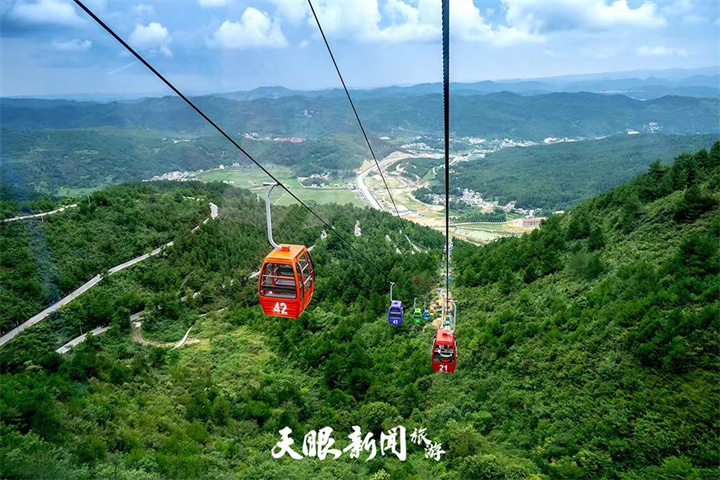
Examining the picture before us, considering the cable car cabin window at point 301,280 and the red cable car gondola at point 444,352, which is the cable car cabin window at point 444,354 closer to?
the red cable car gondola at point 444,352

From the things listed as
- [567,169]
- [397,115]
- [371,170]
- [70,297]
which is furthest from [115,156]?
[397,115]

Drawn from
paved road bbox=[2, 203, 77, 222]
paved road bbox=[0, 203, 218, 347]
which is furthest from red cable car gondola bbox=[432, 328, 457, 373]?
A: paved road bbox=[2, 203, 77, 222]

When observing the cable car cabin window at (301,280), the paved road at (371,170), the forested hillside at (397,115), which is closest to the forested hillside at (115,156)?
the forested hillside at (397,115)

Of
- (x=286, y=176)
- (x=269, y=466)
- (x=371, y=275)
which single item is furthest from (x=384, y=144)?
(x=269, y=466)

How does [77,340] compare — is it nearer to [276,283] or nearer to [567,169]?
[276,283]

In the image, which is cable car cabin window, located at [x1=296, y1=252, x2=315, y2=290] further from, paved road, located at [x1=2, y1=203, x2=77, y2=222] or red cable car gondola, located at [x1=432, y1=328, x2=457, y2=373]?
paved road, located at [x1=2, y1=203, x2=77, y2=222]

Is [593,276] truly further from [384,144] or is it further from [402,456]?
[384,144]

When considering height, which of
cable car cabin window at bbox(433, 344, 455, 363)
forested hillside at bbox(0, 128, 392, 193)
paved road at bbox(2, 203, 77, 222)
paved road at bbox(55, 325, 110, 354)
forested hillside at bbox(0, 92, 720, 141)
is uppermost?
forested hillside at bbox(0, 92, 720, 141)
